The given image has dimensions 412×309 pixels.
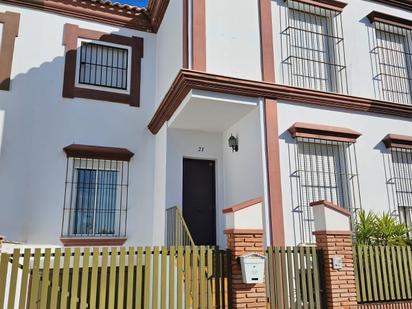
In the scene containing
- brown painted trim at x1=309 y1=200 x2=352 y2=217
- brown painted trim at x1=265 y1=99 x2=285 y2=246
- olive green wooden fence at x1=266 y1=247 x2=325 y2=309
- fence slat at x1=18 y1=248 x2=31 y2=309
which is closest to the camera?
fence slat at x1=18 y1=248 x2=31 y2=309

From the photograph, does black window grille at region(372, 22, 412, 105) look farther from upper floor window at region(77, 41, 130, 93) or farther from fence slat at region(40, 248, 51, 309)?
fence slat at region(40, 248, 51, 309)

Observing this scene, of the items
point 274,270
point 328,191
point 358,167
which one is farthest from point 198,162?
point 274,270

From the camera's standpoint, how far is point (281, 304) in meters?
5.85

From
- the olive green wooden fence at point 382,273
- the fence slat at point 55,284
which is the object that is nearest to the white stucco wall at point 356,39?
the olive green wooden fence at point 382,273

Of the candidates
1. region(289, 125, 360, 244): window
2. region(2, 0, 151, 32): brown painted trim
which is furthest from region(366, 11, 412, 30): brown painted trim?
region(2, 0, 151, 32): brown painted trim

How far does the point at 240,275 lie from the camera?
5668 millimetres

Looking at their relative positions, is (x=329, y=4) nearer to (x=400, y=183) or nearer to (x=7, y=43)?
(x=400, y=183)

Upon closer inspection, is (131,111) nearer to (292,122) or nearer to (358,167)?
(292,122)

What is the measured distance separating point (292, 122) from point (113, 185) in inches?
208

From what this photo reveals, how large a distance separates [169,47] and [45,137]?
4238 mm

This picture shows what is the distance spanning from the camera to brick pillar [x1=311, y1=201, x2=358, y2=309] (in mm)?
6141

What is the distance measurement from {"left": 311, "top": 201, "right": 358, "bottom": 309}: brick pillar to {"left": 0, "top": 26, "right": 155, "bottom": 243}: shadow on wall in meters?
5.59

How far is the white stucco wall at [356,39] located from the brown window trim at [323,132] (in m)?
1.32

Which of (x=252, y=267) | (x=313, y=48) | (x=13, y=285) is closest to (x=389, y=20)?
(x=313, y=48)
